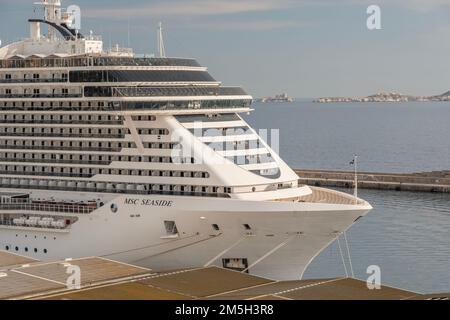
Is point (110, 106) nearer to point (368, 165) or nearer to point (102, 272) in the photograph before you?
point (102, 272)

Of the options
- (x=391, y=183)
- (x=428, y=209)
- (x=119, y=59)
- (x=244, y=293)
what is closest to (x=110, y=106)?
(x=119, y=59)

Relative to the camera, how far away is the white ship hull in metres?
31.1

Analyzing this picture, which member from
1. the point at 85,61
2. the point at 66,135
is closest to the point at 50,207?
the point at 66,135

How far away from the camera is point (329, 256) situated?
139 feet

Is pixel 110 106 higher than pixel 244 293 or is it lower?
higher

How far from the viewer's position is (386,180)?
75.1m

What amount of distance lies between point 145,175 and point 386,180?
148ft

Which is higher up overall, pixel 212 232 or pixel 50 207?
→ pixel 50 207

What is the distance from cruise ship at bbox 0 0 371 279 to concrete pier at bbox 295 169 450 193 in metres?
37.9

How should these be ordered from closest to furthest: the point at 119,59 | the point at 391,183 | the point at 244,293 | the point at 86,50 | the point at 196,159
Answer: the point at 244,293 → the point at 196,159 → the point at 119,59 → the point at 86,50 → the point at 391,183

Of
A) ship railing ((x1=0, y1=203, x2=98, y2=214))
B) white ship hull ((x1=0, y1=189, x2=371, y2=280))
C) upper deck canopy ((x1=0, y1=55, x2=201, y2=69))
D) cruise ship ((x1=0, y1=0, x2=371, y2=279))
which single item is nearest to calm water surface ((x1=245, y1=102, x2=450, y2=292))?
cruise ship ((x1=0, y1=0, x2=371, y2=279))

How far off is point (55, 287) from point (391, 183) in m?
50.0

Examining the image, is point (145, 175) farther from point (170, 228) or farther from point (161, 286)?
point (161, 286)

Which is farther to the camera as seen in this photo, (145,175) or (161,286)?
(145,175)
